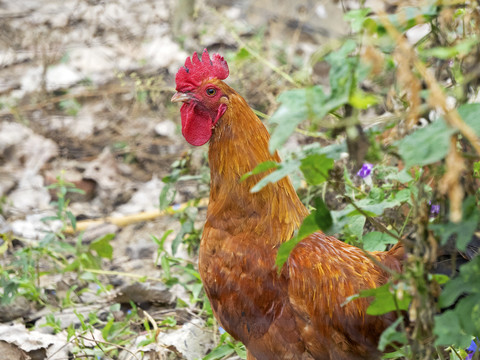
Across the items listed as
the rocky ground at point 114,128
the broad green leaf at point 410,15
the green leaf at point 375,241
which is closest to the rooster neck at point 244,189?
the green leaf at point 375,241

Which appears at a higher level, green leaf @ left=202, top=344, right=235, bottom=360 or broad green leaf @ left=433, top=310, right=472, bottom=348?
broad green leaf @ left=433, top=310, right=472, bottom=348

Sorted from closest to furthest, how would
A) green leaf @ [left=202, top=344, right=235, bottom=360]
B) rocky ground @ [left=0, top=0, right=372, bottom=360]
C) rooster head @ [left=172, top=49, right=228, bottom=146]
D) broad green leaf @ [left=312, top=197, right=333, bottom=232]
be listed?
broad green leaf @ [left=312, top=197, right=333, bottom=232], rooster head @ [left=172, top=49, right=228, bottom=146], green leaf @ [left=202, top=344, right=235, bottom=360], rocky ground @ [left=0, top=0, right=372, bottom=360]

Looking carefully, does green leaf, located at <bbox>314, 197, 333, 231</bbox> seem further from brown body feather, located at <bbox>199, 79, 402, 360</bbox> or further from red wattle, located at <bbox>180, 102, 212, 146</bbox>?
red wattle, located at <bbox>180, 102, 212, 146</bbox>

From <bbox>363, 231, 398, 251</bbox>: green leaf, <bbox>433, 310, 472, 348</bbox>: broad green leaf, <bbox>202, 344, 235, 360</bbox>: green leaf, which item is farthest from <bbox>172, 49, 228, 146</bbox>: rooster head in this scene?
<bbox>433, 310, 472, 348</bbox>: broad green leaf

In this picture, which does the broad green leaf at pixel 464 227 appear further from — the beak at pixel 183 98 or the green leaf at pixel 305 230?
the beak at pixel 183 98

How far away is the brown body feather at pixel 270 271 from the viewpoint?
2309 millimetres

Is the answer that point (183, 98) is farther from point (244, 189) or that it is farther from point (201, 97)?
point (244, 189)

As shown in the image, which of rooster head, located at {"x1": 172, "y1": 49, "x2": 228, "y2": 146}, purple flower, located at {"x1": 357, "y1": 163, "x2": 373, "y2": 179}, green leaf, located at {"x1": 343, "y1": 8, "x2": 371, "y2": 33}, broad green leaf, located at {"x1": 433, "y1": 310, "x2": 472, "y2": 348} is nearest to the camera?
broad green leaf, located at {"x1": 433, "y1": 310, "x2": 472, "y2": 348}

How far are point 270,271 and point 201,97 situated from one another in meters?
0.82

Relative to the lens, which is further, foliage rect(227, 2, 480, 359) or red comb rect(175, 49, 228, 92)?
red comb rect(175, 49, 228, 92)

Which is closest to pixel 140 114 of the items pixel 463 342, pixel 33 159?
pixel 33 159

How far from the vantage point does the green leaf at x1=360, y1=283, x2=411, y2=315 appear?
1525 mm

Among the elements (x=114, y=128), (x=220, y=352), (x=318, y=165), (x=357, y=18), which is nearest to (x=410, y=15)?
(x=357, y=18)

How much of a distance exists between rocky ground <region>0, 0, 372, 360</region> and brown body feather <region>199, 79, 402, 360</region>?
2.24ft
